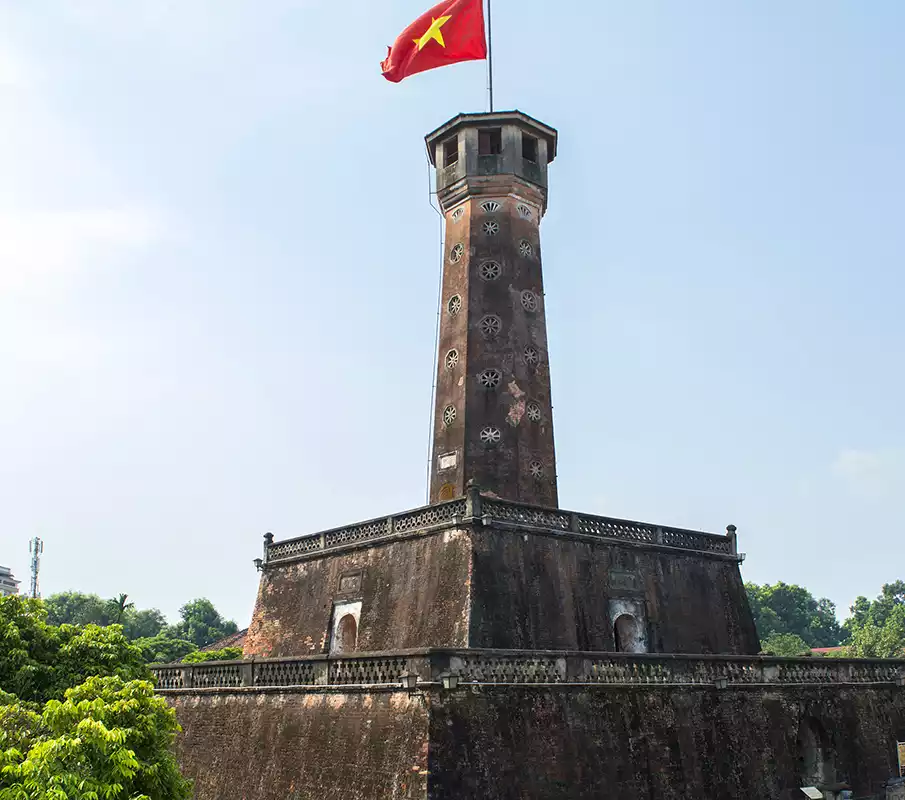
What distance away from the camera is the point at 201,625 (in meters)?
69.9

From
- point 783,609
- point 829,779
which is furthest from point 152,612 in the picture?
point 829,779

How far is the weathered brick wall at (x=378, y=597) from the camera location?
1794cm

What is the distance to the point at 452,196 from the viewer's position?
2603cm

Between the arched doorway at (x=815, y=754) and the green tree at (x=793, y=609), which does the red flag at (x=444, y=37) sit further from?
the green tree at (x=793, y=609)

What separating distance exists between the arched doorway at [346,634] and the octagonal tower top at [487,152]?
1246 centimetres

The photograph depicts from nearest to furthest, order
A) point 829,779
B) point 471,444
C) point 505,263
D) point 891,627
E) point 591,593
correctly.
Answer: point 829,779, point 591,593, point 471,444, point 505,263, point 891,627

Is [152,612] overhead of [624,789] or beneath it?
overhead

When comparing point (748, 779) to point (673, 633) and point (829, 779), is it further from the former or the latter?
point (673, 633)

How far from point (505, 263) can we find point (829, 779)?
14821 millimetres

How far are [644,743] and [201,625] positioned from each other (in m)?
59.8

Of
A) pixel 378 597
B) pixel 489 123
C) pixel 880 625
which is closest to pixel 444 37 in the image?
pixel 489 123

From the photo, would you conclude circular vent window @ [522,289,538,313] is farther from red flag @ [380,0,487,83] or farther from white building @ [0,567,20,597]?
white building @ [0,567,20,597]

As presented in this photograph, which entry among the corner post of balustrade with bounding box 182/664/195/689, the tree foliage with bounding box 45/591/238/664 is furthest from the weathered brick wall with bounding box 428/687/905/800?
the tree foliage with bounding box 45/591/238/664

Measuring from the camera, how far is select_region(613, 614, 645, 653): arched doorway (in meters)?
20.3
